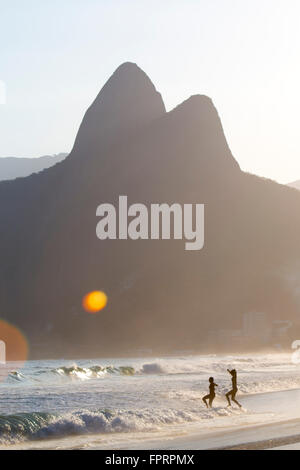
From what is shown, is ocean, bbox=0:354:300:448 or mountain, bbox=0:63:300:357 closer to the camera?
ocean, bbox=0:354:300:448

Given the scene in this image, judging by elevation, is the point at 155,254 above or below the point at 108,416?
above

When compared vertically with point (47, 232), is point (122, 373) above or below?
below

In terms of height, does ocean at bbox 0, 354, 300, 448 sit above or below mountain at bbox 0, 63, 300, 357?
below

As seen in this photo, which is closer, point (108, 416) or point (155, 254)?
point (108, 416)

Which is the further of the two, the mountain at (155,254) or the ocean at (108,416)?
the mountain at (155,254)

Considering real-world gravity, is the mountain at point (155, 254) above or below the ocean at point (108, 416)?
above
